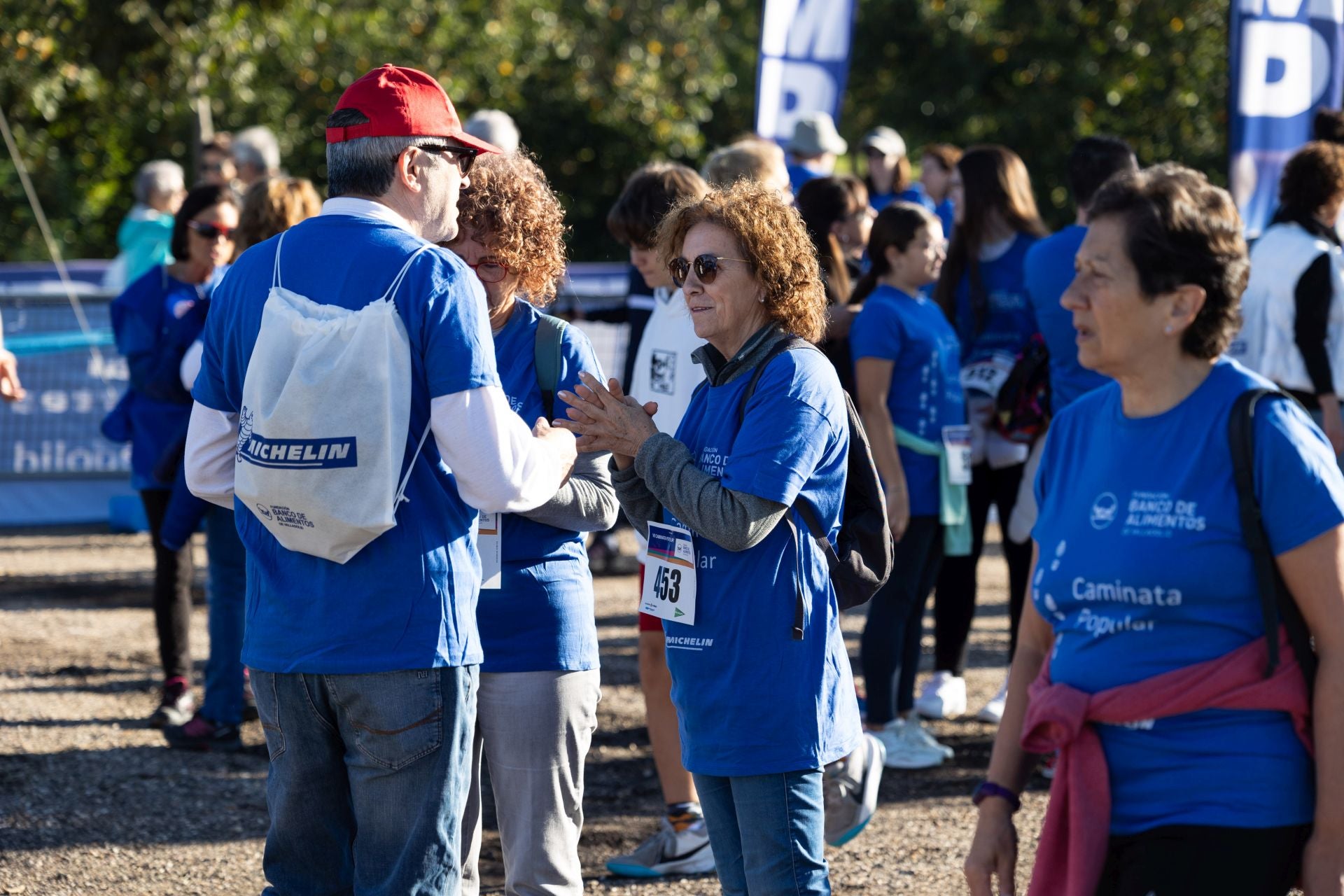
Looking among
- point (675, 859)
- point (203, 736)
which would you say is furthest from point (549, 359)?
point (203, 736)

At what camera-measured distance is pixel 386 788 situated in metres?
2.64

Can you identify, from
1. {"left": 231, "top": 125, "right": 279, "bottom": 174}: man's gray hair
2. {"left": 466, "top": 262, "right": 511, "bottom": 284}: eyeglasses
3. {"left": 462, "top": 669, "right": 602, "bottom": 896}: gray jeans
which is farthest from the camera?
{"left": 231, "top": 125, "right": 279, "bottom": 174}: man's gray hair

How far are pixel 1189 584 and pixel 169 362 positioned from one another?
14.6ft

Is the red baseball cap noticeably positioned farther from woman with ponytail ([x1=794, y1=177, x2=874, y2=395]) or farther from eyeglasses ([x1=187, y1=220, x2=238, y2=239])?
eyeglasses ([x1=187, y1=220, x2=238, y2=239])

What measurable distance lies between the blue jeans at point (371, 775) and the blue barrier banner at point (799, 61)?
713 centimetres

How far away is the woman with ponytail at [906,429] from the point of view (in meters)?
5.26

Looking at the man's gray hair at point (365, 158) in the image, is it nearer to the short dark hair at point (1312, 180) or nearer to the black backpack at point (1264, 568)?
the black backpack at point (1264, 568)

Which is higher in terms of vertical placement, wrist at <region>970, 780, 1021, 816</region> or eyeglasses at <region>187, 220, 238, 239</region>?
eyeglasses at <region>187, 220, 238, 239</region>

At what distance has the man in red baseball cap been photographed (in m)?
2.55

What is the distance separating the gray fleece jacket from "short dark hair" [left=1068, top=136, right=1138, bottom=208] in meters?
2.81

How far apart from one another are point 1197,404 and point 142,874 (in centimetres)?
355

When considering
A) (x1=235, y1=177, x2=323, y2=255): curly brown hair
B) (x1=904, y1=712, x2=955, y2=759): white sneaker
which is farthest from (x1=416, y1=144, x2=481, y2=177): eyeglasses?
(x1=904, y1=712, x2=955, y2=759): white sneaker

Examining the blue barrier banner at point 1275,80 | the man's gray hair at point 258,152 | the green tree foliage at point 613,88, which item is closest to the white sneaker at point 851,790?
the blue barrier banner at point 1275,80

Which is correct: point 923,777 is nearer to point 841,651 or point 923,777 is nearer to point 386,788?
point 841,651
